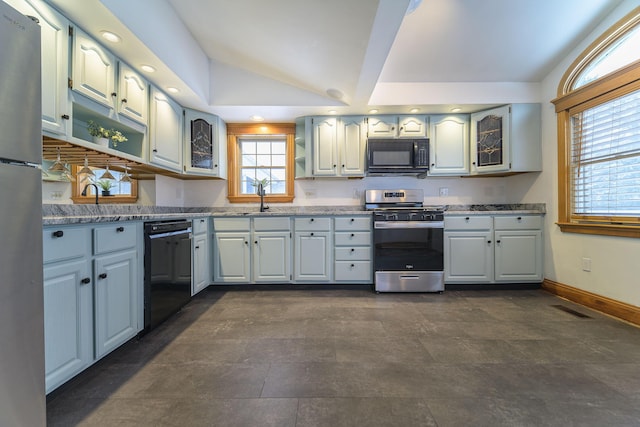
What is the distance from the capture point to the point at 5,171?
0.78m

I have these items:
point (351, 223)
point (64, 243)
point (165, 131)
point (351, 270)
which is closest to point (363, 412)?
point (64, 243)

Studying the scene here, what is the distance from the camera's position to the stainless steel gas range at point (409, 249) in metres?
2.98

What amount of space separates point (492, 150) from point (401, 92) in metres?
1.34

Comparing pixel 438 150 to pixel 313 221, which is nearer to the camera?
pixel 313 221

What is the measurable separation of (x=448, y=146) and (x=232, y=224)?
2.89 metres

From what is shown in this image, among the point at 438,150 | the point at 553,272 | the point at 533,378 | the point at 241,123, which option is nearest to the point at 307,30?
the point at 241,123

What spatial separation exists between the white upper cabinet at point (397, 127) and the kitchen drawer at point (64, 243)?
2.96 m

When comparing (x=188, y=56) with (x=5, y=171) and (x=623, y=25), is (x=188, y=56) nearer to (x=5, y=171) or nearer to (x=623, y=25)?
(x=5, y=171)

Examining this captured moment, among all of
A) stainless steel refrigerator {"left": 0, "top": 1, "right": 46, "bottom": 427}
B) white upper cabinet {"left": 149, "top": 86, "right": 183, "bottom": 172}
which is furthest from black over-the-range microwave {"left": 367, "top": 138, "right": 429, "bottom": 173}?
stainless steel refrigerator {"left": 0, "top": 1, "right": 46, "bottom": 427}

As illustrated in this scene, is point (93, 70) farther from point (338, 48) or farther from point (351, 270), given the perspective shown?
point (351, 270)

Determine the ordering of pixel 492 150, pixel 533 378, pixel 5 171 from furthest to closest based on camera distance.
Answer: pixel 492 150 < pixel 533 378 < pixel 5 171

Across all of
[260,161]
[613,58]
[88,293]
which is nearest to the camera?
[88,293]

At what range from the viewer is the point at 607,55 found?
7.99ft

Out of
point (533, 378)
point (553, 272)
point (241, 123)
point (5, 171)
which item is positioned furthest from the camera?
point (241, 123)
